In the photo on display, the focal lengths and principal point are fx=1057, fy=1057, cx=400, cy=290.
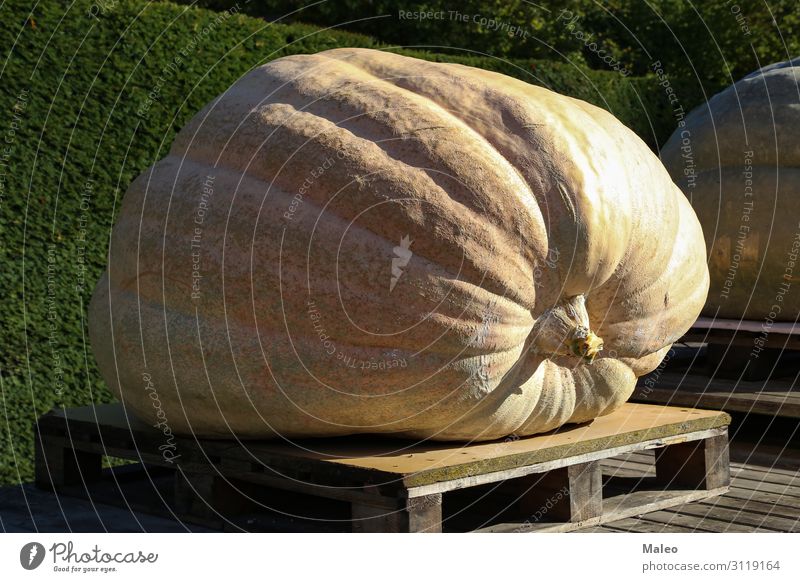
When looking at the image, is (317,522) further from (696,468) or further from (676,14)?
(676,14)

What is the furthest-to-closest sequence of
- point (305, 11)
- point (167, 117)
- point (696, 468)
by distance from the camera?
point (305, 11) < point (167, 117) < point (696, 468)

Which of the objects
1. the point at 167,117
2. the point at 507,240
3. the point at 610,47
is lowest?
the point at 507,240

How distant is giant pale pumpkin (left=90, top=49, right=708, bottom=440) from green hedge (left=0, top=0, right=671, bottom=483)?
1.29 metres

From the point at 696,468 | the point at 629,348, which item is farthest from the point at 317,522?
the point at 696,468

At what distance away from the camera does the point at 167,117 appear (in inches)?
217

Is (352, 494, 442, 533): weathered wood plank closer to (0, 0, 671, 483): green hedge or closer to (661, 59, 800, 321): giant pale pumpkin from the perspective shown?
(0, 0, 671, 483): green hedge

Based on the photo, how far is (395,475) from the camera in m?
3.14

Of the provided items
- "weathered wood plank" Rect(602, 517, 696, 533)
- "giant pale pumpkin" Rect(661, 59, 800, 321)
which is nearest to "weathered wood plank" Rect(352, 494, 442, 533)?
"weathered wood plank" Rect(602, 517, 696, 533)

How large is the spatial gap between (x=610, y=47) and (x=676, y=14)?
118 cm

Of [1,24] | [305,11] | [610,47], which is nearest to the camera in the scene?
[1,24]
